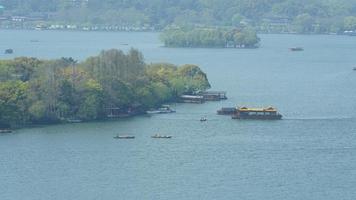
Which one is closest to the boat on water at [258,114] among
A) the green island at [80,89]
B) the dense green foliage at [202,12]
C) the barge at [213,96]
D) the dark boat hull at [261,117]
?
the dark boat hull at [261,117]

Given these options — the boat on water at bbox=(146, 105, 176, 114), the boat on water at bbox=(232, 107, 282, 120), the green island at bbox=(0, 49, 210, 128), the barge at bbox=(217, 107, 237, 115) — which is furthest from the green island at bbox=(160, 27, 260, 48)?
the boat on water at bbox=(232, 107, 282, 120)

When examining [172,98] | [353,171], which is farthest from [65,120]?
[353,171]

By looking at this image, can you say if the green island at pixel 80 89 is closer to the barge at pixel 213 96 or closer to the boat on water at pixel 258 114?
the barge at pixel 213 96

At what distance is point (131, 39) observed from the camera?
6309cm

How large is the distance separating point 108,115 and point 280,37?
42977 mm

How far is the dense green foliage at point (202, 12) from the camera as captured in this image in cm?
7425

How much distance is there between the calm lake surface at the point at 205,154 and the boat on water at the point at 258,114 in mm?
258

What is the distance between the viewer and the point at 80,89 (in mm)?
26969

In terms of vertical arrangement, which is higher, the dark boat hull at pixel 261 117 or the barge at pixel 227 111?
the barge at pixel 227 111

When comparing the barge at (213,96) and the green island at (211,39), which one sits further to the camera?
the green island at (211,39)

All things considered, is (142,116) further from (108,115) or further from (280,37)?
(280,37)

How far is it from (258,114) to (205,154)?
5.22 meters

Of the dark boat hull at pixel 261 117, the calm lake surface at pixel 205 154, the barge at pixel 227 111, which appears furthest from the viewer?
the barge at pixel 227 111

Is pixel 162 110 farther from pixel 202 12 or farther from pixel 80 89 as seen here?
pixel 202 12
